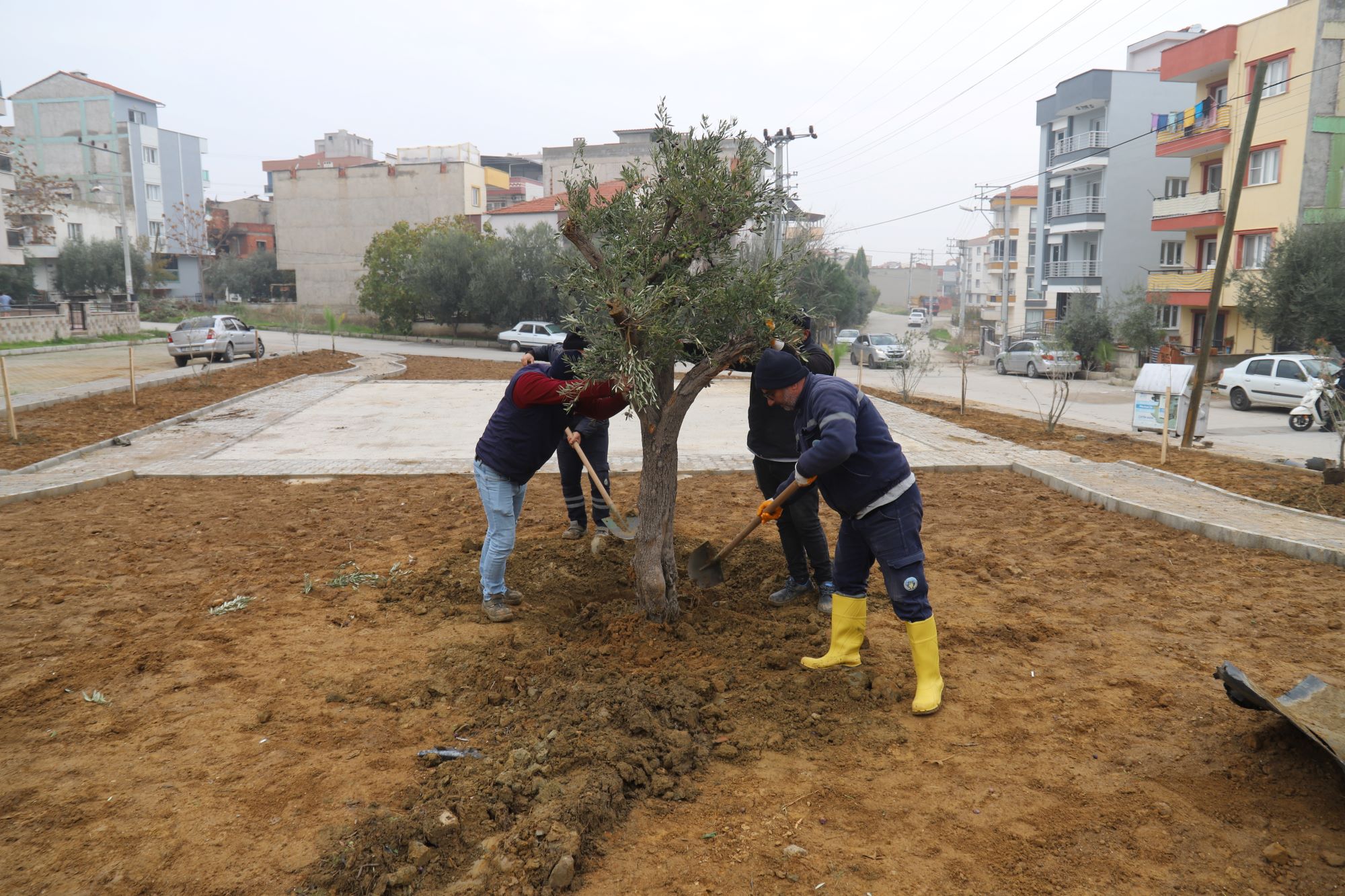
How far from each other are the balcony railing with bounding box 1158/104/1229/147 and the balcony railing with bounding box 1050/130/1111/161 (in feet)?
24.0

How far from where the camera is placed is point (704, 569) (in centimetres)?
569

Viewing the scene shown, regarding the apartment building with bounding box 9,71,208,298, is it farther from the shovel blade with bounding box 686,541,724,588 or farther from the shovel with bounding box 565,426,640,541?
the shovel blade with bounding box 686,541,724,588

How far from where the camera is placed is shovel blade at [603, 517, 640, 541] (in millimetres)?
6738

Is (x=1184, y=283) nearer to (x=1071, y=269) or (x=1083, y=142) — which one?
(x=1071, y=269)

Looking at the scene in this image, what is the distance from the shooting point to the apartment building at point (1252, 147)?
26.4 meters

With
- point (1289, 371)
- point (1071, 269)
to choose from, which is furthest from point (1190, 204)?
point (1289, 371)

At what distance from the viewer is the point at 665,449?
16.3 feet

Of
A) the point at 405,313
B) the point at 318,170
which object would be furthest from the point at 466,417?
the point at 318,170

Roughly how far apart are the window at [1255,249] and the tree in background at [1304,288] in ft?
10.3

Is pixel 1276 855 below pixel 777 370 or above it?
below

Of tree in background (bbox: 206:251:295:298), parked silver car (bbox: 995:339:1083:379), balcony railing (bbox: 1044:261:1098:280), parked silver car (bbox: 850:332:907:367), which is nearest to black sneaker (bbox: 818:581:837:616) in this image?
parked silver car (bbox: 995:339:1083:379)

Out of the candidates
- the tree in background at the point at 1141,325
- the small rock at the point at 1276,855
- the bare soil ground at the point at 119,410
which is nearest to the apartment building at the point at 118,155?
the bare soil ground at the point at 119,410

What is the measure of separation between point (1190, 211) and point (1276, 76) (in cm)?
500

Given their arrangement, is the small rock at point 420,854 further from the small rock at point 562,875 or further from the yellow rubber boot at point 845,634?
the yellow rubber boot at point 845,634
